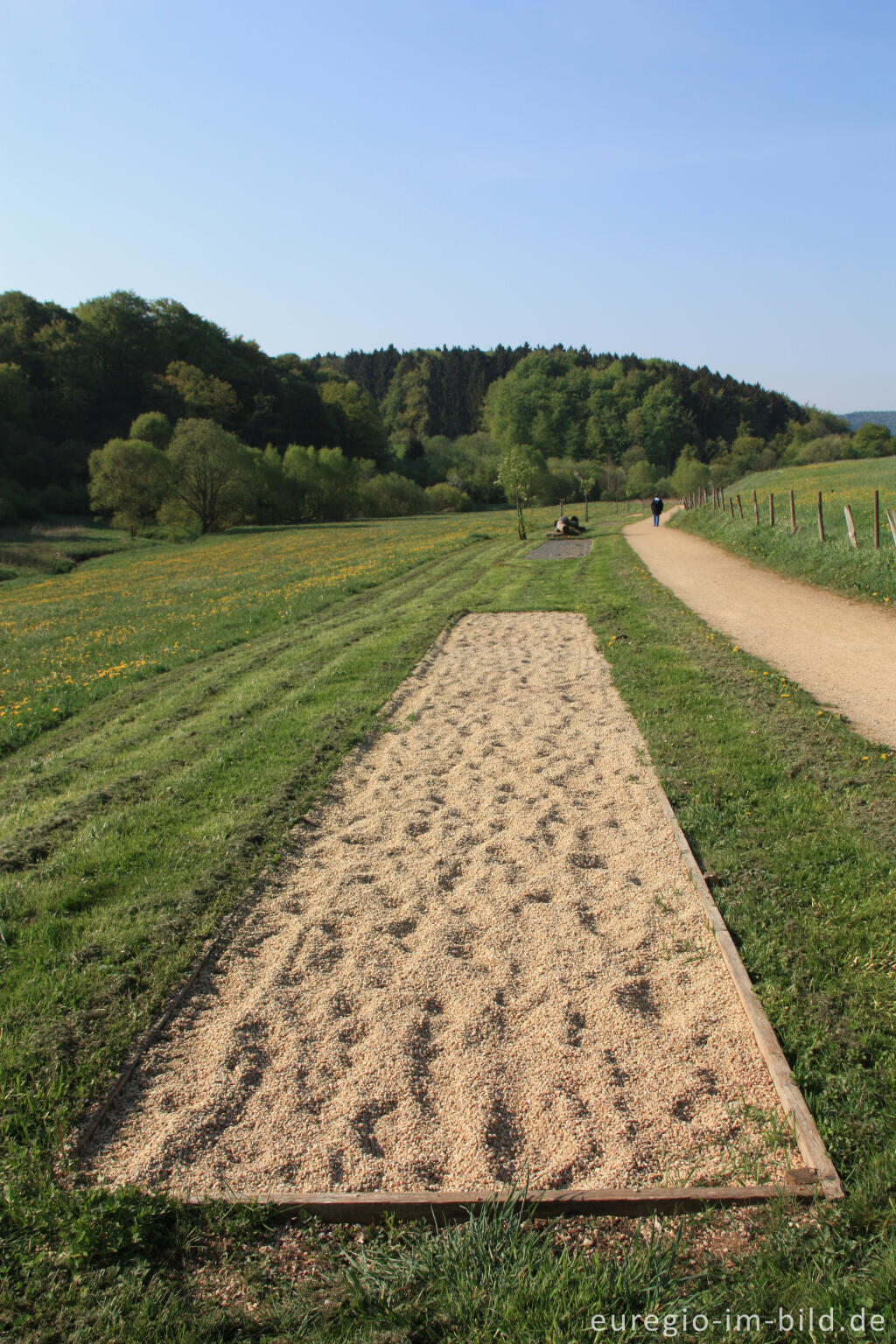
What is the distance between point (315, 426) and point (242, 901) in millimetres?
101193

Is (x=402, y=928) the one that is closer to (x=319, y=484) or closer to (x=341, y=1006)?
(x=341, y=1006)

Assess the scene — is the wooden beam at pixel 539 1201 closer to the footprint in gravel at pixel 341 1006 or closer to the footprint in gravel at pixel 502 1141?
the footprint in gravel at pixel 502 1141

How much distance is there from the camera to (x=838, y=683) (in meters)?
9.09

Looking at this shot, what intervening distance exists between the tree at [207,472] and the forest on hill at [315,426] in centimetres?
13

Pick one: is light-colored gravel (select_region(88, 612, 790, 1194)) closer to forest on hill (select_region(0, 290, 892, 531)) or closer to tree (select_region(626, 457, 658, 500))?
forest on hill (select_region(0, 290, 892, 531))

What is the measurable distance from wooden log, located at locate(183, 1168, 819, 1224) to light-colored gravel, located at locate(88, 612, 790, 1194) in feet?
0.31

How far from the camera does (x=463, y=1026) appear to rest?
140 inches

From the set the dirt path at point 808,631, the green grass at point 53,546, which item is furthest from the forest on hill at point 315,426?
the dirt path at point 808,631

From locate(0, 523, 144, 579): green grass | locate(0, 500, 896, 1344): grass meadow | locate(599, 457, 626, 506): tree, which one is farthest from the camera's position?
locate(599, 457, 626, 506): tree

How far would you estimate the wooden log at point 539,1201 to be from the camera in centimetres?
262

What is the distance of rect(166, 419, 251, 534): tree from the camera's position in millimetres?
55688

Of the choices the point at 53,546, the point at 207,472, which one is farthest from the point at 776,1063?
the point at 207,472

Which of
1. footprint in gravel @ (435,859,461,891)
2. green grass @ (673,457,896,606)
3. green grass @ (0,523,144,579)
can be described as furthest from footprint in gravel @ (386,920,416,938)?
green grass @ (0,523,144,579)

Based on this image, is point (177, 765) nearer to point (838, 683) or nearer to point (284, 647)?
point (284, 647)
